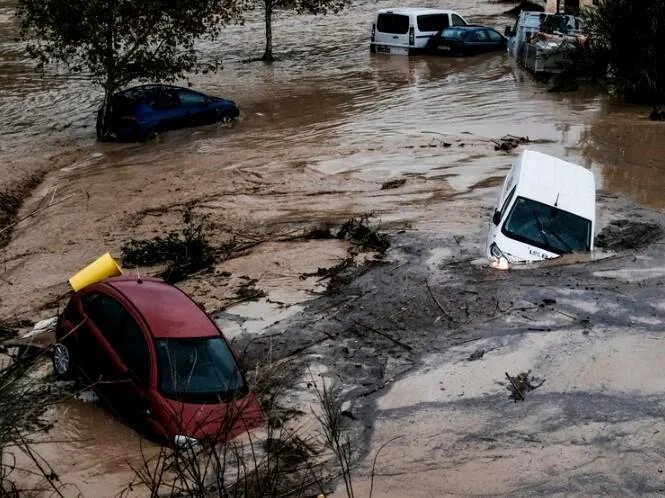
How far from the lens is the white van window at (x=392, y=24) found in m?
31.9

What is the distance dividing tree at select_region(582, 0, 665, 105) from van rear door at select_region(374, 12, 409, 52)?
24.0 feet

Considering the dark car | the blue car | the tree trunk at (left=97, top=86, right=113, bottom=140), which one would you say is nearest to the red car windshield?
the blue car

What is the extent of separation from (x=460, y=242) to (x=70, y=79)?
1793cm

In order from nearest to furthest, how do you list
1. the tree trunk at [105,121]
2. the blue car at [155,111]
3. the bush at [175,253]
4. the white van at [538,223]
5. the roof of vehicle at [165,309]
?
the roof of vehicle at [165,309] < the white van at [538,223] < the bush at [175,253] < the blue car at [155,111] < the tree trunk at [105,121]

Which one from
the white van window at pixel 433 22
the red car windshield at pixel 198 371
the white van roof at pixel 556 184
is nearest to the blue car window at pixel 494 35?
the white van window at pixel 433 22

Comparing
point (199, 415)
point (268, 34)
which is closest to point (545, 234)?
point (199, 415)

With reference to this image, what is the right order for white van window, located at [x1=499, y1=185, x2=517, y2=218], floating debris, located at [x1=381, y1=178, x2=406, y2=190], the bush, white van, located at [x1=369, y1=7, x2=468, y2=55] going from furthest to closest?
white van, located at [x1=369, y1=7, x2=468, y2=55], floating debris, located at [x1=381, y1=178, x2=406, y2=190], the bush, white van window, located at [x1=499, y1=185, x2=517, y2=218]

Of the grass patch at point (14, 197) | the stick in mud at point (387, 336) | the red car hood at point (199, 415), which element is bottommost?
the grass patch at point (14, 197)

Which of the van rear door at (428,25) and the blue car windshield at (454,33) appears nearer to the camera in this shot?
the blue car windshield at (454,33)

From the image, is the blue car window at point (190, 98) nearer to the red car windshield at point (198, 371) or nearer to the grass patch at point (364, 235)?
A: the grass patch at point (364, 235)

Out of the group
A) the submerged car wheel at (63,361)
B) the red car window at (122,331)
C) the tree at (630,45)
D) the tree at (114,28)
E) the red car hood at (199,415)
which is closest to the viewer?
the red car hood at (199,415)

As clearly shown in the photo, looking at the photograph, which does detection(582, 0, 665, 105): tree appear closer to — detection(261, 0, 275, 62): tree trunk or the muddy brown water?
the muddy brown water

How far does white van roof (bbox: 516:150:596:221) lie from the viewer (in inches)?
527

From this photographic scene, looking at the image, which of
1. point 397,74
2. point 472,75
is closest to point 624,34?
point 472,75
